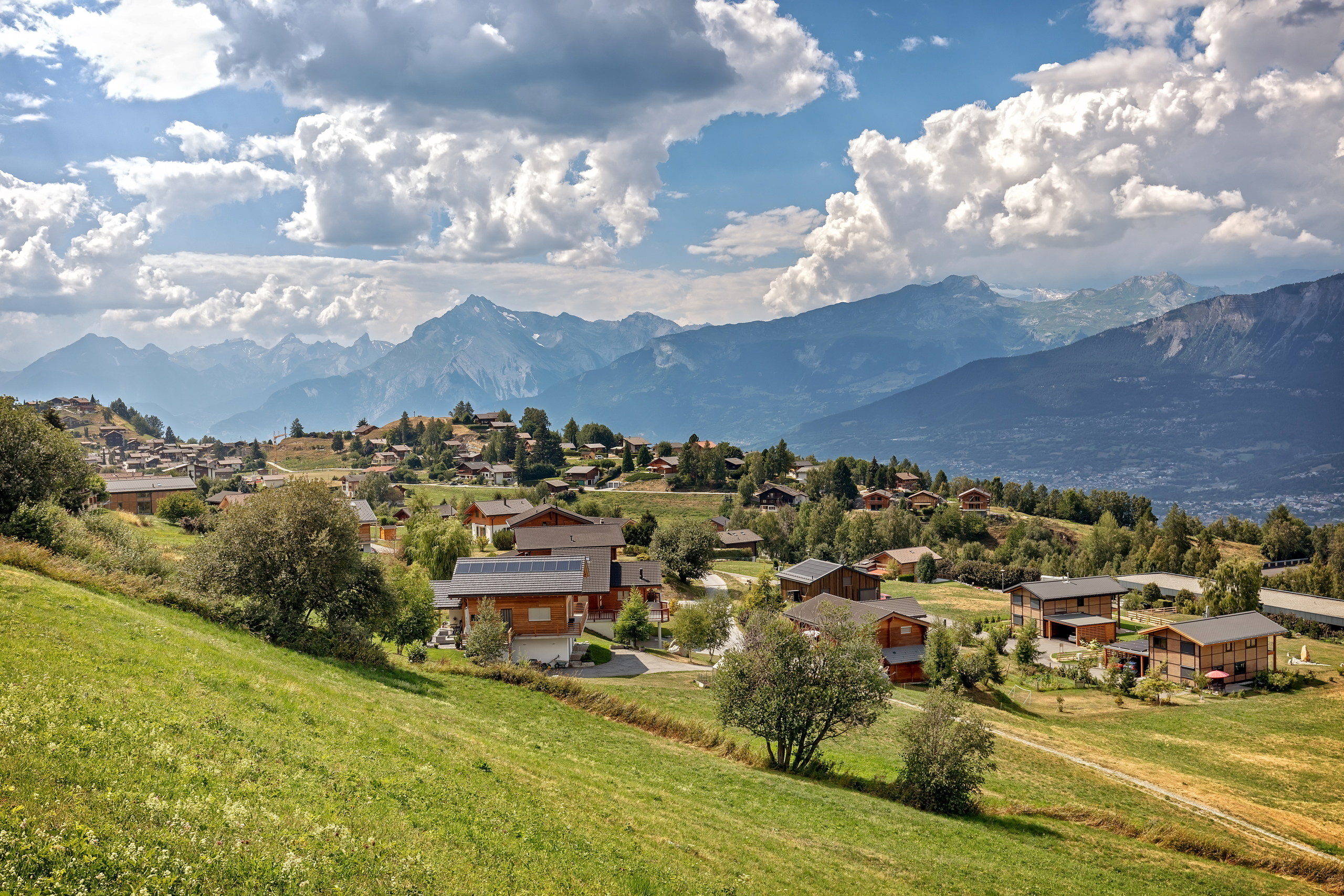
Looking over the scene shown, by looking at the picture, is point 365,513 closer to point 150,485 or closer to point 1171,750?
point 150,485

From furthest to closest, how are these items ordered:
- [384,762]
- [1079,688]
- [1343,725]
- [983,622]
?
[983,622]
[1079,688]
[1343,725]
[384,762]

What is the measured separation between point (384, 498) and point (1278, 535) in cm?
14485

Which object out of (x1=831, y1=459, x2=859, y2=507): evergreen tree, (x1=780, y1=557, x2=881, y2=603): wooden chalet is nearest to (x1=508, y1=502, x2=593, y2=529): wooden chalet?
(x1=780, y1=557, x2=881, y2=603): wooden chalet

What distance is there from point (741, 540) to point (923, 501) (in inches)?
1786

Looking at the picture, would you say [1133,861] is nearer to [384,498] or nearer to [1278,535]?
[384,498]

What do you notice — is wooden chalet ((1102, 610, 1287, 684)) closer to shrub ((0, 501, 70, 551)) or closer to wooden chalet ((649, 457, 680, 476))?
shrub ((0, 501, 70, 551))

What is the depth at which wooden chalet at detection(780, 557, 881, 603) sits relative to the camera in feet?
237

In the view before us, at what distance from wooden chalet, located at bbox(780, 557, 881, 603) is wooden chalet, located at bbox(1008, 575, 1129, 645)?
47.8 feet

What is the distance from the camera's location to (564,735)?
72.7ft

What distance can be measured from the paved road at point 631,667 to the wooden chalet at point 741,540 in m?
55.1

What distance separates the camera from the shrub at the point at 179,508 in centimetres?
8038

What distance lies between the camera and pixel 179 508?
266 ft

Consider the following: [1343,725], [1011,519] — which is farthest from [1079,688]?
[1011,519]

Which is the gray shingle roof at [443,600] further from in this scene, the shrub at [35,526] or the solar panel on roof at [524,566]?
the shrub at [35,526]
